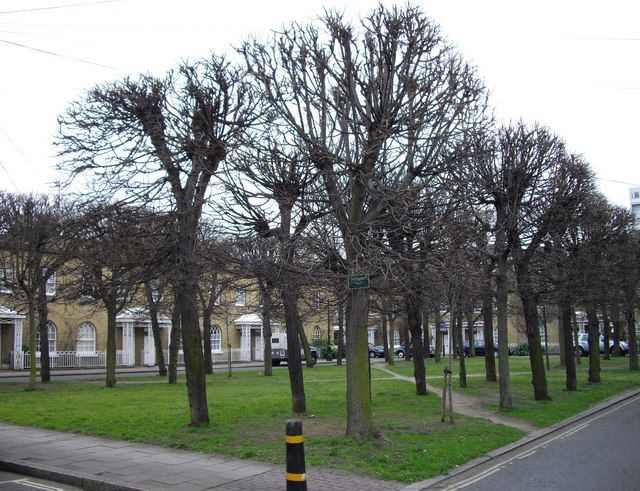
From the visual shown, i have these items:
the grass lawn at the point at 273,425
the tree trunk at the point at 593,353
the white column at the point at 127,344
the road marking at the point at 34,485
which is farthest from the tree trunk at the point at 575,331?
the white column at the point at 127,344

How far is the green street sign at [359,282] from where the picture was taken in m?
10.1

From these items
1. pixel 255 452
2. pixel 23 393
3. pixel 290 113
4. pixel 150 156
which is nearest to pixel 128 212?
pixel 150 156

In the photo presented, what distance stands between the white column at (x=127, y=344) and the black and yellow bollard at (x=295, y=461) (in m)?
42.8

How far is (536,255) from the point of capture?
19.6 metres

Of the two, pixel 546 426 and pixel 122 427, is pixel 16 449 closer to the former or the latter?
pixel 122 427

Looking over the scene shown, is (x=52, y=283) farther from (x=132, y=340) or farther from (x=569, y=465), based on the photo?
(x=569, y=465)

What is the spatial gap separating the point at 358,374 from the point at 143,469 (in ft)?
12.3

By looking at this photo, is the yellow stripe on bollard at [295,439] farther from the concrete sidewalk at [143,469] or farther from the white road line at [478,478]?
the white road line at [478,478]

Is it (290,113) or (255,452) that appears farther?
(290,113)

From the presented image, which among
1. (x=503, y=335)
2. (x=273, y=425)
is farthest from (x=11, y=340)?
(x=503, y=335)

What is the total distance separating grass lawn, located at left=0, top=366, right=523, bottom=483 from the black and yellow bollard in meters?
2.30

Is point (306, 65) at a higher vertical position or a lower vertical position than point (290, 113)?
higher

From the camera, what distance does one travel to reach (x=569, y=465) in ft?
30.6

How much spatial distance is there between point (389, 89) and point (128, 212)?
607 cm
